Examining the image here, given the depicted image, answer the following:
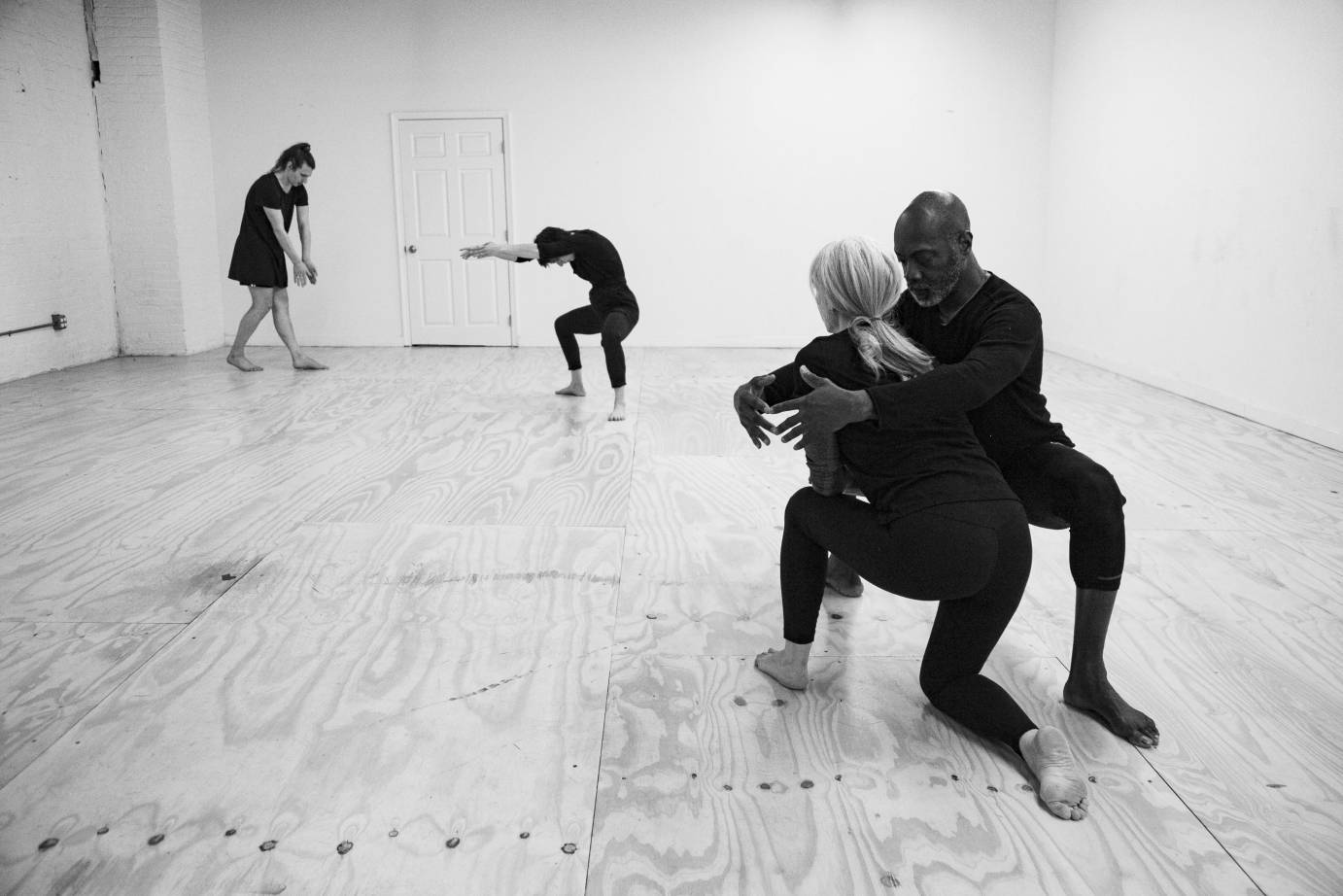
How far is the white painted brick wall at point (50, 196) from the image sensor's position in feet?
21.9

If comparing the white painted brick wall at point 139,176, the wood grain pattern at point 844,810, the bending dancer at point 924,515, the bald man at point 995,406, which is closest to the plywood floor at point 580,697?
the wood grain pattern at point 844,810

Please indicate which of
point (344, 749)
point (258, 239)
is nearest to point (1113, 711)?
point (344, 749)

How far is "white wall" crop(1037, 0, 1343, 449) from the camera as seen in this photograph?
4.98m

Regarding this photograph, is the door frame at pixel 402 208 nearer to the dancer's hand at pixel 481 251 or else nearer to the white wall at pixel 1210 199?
the dancer's hand at pixel 481 251

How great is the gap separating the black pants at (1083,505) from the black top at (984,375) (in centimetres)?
9

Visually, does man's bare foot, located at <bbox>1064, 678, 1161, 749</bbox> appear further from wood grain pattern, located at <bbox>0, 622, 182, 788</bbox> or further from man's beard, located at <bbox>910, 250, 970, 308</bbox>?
wood grain pattern, located at <bbox>0, 622, 182, 788</bbox>

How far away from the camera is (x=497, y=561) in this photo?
3.11m

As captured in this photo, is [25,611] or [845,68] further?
[845,68]

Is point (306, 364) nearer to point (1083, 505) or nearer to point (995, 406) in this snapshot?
point (995, 406)

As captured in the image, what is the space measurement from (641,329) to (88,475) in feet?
17.9

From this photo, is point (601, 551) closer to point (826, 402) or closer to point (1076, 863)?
point (826, 402)

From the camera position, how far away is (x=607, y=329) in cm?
527

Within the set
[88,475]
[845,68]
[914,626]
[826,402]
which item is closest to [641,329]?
[845,68]

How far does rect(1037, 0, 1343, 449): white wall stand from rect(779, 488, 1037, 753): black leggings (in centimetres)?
385
